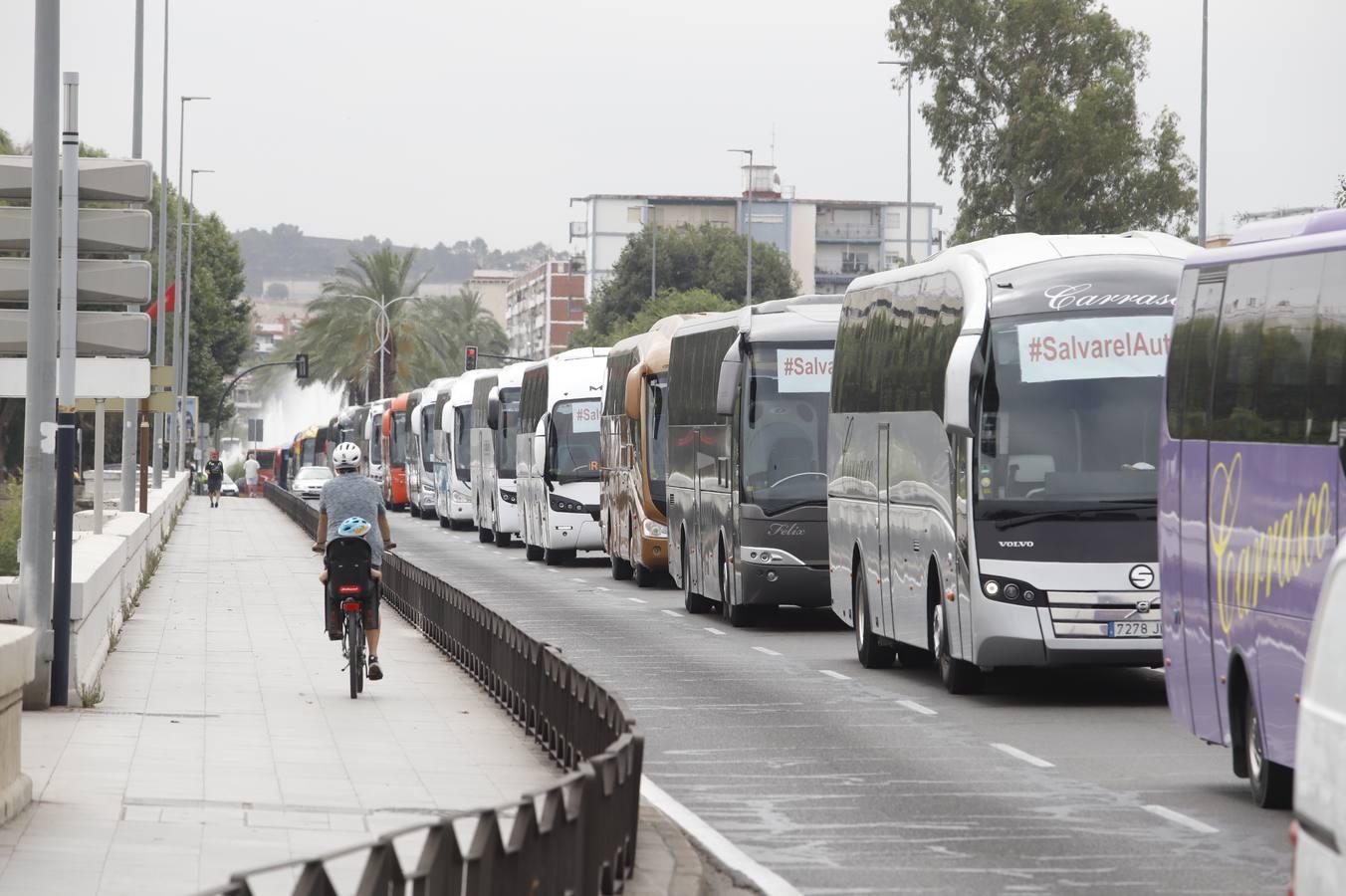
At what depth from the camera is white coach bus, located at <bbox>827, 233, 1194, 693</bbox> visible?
1745 cm

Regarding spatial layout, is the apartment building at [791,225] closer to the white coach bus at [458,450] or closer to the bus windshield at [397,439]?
the bus windshield at [397,439]

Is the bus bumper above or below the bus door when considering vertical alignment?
below

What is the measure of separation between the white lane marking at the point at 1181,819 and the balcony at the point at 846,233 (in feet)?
557

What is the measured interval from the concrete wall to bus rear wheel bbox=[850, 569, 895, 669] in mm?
6433

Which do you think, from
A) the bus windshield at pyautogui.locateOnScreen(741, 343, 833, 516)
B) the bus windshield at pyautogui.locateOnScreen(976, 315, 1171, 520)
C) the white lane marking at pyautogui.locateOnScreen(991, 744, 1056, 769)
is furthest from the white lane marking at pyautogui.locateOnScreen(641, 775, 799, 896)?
the bus windshield at pyautogui.locateOnScreen(741, 343, 833, 516)

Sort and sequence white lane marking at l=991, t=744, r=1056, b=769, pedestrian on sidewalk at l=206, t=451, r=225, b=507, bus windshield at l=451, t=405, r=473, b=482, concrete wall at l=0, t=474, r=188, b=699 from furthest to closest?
pedestrian on sidewalk at l=206, t=451, r=225, b=507 → bus windshield at l=451, t=405, r=473, b=482 → concrete wall at l=0, t=474, r=188, b=699 → white lane marking at l=991, t=744, r=1056, b=769

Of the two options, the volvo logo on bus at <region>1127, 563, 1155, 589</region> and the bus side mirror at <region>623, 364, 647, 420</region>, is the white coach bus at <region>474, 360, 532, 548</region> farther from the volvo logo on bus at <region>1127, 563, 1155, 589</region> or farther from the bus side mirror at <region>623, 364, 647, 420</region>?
the volvo logo on bus at <region>1127, 563, 1155, 589</region>

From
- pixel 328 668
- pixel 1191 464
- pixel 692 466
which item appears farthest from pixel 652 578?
pixel 1191 464

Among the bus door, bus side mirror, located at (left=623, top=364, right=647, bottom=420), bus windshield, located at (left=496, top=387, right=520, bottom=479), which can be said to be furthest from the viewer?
bus windshield, located at (left=496, top=387, right=520, bottom=479)

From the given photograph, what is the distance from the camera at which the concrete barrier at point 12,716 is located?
35.4 feet

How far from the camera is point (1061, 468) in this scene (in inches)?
693

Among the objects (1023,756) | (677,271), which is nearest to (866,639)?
(1023,756)

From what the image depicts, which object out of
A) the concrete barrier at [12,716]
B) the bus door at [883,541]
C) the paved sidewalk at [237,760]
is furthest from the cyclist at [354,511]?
the concrete barrier at [12,716]

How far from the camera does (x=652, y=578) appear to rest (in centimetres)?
3612
